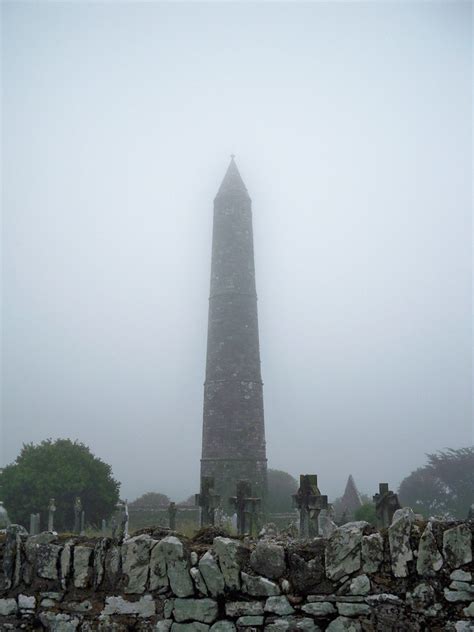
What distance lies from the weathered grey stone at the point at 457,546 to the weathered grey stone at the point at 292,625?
0.93 m

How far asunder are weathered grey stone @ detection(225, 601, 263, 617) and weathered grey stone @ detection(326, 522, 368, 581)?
19.2 inches

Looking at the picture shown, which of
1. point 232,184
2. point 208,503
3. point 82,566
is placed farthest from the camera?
point 232,184

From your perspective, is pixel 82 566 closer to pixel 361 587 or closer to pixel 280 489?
pixel 361 587

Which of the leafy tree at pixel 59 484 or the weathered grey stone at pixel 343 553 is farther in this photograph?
the leafy tree at pixel 59 484

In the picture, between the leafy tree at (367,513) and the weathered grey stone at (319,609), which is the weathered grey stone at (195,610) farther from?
the leafy tree at (367,513)

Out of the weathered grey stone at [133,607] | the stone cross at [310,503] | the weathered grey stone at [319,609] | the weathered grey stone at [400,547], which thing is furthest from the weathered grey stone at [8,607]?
the stone cross at [310,503]

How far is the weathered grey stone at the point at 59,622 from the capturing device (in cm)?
366

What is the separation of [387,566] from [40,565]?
2284 mm

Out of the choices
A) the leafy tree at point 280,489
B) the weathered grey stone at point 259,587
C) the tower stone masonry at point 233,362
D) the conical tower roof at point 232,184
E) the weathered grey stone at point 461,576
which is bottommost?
the leafy tree at point 280,489

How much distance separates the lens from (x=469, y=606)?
3.48m

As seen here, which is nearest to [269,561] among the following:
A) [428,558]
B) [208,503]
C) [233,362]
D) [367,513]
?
[428,558]

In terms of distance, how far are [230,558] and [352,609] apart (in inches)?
32.1

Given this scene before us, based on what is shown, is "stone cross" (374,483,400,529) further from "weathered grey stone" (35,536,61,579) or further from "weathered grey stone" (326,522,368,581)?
"weathered grey stone" (35,536,61,579)

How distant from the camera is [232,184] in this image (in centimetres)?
2817
